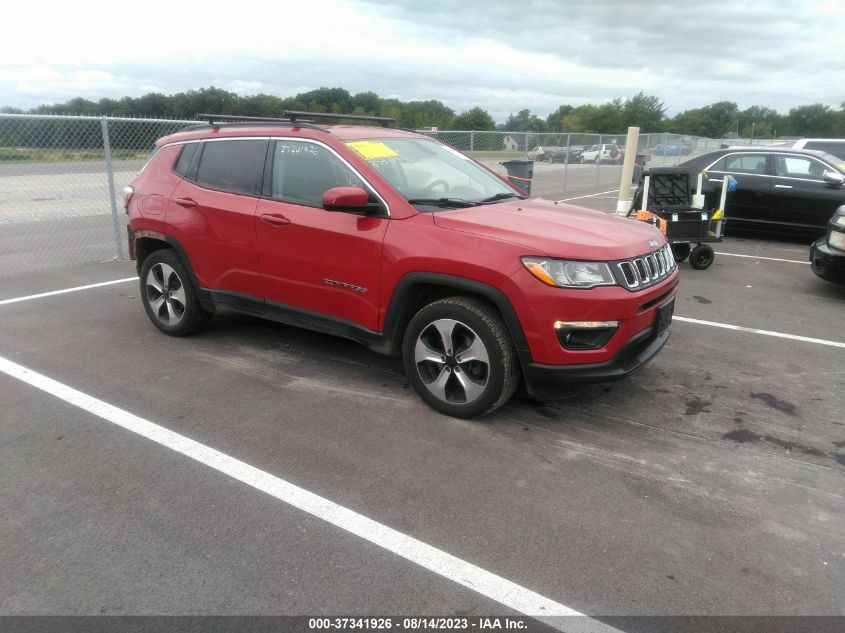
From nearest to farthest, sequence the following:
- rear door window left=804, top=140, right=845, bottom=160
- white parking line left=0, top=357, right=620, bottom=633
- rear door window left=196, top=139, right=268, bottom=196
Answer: white parking line left=0, top=357, right=620, bottom=633 → rear door window left=196, top=139, right=268, bottom=196 → rear door window left=804, top=140, right=845, bottom=160

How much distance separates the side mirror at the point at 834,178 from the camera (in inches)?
381

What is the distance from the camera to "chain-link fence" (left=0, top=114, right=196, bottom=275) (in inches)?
325

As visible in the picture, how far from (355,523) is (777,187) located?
10085 mm

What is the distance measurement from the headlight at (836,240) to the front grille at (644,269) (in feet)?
12.9

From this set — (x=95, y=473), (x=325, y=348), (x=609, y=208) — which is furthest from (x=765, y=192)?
(x=95, y=473)

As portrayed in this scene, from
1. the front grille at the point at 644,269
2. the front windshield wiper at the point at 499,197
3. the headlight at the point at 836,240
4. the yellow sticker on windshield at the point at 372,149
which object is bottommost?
the headlight at the point at 836,240

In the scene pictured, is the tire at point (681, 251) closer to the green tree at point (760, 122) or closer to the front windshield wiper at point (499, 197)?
the front windshield wiper at point (499, 197)

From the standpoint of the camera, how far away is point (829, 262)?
7062mm

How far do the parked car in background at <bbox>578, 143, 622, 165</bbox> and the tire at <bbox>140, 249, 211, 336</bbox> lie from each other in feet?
61.8

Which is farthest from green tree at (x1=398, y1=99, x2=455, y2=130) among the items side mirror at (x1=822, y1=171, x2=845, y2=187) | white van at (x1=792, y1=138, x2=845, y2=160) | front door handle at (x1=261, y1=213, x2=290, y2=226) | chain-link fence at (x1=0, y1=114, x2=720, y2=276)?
front door handle at (x1=261, y1=213, x2=290, y2=226)

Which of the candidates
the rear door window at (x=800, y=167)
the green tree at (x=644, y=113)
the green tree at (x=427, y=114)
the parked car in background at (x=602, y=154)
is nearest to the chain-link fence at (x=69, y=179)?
the rear door window at (x=800, y=167)

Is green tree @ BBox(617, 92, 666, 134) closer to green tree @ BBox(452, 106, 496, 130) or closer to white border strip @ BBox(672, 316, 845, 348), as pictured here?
green tree @ BBox(452, 106, 496, 130)

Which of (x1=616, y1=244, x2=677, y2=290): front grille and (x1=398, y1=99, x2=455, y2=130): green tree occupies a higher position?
(x1=398, y1=99, x2=455, y2=130): green tree

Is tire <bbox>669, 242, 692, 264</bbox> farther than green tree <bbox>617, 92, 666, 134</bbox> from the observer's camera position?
No
